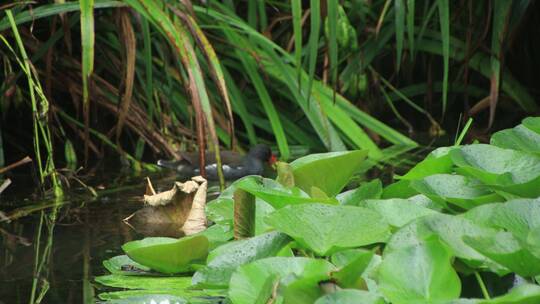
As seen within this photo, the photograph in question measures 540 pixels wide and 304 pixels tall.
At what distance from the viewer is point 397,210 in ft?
5.62

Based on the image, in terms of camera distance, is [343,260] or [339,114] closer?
[343,260]

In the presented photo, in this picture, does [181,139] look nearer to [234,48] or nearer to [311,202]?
[234,48]

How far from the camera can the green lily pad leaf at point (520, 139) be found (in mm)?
2057

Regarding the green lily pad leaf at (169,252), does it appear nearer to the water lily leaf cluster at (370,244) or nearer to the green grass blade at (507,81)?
the water lily leaf cluster at (370,244)

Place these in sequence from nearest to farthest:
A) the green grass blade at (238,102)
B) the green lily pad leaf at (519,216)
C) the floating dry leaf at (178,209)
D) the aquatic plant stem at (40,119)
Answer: the green lily pad leaf at (519,216), the floating dry leaf at (178,209), the aquatic plant stem at (40,119), the green grass blade at (238,102)

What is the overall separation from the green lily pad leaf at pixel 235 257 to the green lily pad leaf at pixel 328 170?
342 millimetres

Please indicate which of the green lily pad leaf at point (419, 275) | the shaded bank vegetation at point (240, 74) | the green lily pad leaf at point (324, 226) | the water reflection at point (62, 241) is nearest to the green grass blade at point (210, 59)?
the shaded bank vegetation at point (240, 74)

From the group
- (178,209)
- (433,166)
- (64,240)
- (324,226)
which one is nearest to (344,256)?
(324,226)

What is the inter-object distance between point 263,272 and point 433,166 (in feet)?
2.09

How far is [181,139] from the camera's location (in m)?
4.19

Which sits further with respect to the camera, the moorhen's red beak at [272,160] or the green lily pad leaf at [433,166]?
the moorhen's red beak at [272,160]

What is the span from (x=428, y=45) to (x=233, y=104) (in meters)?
0.99

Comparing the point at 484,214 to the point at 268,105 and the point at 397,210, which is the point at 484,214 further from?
the point at 268,105

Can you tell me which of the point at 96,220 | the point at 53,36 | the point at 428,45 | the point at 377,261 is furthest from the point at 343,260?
the point at 428,45
